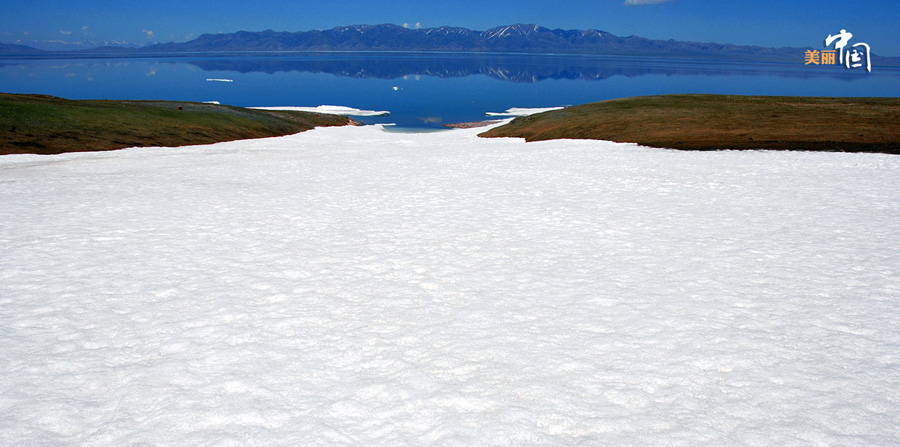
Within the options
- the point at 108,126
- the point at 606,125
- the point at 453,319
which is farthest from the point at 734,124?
the point at 108,126

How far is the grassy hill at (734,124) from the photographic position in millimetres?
32344

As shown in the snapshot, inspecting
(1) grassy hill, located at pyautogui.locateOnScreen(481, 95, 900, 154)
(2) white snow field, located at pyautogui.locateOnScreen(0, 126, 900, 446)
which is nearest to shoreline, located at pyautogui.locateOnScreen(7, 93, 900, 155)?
(1) grassy hill, located at pyautogui.locateOnScreen(481, 95, 900, 154)

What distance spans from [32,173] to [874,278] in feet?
111

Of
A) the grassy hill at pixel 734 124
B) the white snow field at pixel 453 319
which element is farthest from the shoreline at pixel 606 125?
the white snow field at pixel 453 319

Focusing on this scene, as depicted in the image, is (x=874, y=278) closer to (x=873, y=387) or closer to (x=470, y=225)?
(x=873, y=387)

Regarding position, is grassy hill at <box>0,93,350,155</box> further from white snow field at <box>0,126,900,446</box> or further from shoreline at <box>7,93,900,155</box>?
white snow field at <box>0,126,900,446</box>

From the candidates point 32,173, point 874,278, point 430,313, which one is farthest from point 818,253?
point 32,173

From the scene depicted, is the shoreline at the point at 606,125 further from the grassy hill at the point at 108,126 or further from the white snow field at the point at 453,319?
the white snow field at the point at 453,319

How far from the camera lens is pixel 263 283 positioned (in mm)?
11258

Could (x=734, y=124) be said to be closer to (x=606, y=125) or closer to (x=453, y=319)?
(x=606, y=125)

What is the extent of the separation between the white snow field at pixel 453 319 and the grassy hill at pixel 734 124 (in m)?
14.9

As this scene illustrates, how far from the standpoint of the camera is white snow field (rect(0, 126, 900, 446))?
6.49m

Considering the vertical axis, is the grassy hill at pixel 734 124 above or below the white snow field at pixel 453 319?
above

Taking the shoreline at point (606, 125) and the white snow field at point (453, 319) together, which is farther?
the shoreline at point (606, 125)
